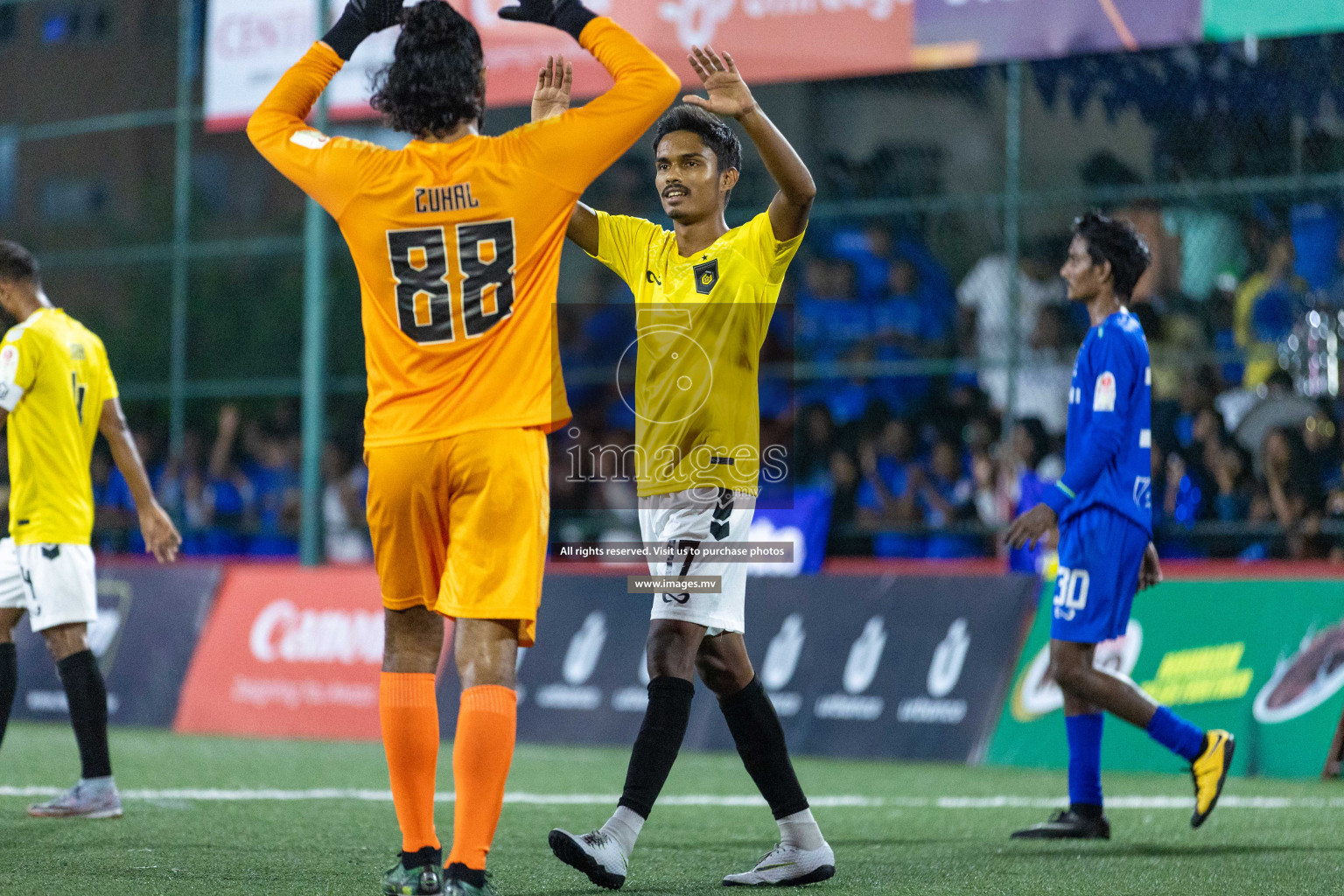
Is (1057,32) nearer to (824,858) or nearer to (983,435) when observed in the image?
(983,435)

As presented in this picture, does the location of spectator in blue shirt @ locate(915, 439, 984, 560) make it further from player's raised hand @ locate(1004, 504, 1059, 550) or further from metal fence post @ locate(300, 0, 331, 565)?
player's raised hand @ locate(1004, 504, 1059, 550)

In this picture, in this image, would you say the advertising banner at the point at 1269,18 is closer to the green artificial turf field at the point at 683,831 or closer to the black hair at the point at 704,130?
the green artificial turf field at the point at 683,831

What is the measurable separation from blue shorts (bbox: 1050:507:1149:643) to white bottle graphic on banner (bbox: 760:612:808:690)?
3792 millimetres

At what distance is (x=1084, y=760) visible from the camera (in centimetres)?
633

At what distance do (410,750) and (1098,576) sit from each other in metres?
3.04

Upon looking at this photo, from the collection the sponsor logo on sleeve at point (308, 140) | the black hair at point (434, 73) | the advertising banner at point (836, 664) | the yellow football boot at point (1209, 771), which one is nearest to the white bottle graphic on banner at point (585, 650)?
the advertising banner at point (836, 664)

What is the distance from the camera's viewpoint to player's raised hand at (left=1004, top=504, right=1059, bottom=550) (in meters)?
5.93

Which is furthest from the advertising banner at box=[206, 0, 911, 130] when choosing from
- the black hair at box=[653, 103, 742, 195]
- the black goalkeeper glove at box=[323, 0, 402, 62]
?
the black goalkeeper glove at box=[323, 0, 402, 62]

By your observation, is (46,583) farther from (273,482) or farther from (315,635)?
(273,482)

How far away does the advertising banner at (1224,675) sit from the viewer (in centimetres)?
858

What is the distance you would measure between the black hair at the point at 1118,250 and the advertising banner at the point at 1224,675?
101 inches

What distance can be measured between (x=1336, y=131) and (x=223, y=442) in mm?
10695

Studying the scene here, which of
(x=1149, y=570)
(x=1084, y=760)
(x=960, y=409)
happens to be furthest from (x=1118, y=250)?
(x=960, y=409)

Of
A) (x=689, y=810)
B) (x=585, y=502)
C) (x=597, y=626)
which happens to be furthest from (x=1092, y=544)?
(x=585, y=502)
